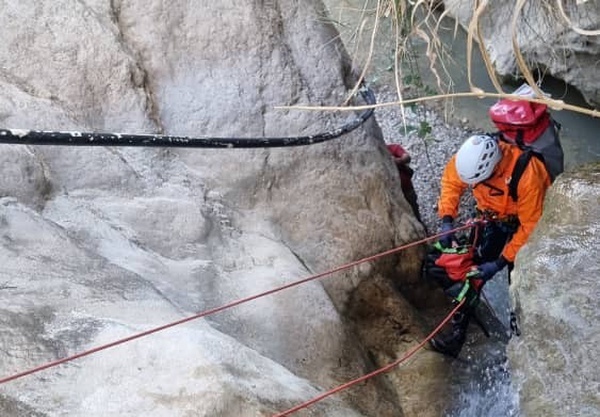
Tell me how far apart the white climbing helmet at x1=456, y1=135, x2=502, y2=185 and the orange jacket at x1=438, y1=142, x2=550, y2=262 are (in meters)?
0.11

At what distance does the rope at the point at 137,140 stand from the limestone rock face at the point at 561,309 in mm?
1436

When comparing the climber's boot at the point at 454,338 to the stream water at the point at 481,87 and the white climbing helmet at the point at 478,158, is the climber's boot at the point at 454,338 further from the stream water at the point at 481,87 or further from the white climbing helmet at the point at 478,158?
the stream water at the point at 481,87

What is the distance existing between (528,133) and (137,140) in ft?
8.48

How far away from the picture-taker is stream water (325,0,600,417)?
407cm

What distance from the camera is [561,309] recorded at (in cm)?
257

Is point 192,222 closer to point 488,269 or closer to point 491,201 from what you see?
point 488,269

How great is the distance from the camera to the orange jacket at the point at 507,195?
13.6 ft

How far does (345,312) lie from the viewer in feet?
13.1

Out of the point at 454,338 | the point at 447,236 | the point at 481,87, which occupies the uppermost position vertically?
the point at 447,236

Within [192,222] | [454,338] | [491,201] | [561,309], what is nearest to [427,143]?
[491,201]

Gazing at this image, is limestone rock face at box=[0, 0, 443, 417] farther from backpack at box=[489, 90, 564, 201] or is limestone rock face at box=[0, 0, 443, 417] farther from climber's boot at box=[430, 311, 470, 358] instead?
backpack at box=[489, 90, 564, 201]

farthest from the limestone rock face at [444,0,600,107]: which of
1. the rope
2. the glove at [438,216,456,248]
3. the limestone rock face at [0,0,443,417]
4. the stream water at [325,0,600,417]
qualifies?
the rope

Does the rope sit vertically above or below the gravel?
above

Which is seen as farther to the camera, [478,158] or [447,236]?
[447,236]
